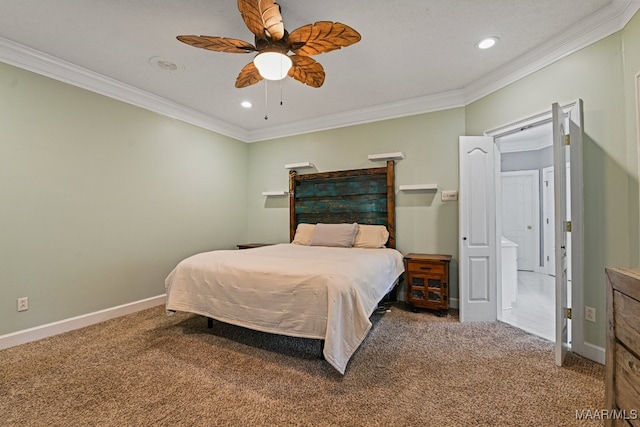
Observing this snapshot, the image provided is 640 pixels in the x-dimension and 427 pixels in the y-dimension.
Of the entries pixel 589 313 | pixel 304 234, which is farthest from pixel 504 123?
pixel 304 234

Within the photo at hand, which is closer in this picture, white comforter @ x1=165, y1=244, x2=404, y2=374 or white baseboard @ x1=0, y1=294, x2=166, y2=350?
white comforter @ x1=165, y1=244, x2=404, y2=374

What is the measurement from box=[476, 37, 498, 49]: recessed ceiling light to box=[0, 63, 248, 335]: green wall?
3.82 meters

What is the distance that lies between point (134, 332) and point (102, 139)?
7.10 feet

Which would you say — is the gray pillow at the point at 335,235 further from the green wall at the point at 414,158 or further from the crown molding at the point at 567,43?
the crown molding at the point at 567,43

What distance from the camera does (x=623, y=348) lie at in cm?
90

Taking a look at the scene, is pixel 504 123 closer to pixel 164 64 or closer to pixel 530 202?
pixel 164 64

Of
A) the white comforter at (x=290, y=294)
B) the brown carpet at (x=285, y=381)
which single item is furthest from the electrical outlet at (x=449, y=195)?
the brown carpet at (x=285, y=381)

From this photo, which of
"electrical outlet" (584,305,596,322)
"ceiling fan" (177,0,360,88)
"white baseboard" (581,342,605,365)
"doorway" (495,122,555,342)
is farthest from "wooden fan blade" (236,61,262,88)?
"doorway" (495,122,555,342)

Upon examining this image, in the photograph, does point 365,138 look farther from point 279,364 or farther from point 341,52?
point 279,364

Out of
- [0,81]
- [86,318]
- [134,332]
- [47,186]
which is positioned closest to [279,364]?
[134,332]

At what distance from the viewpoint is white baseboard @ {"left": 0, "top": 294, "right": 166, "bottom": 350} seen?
8.24 feet

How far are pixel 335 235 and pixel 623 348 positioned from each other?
122 inches

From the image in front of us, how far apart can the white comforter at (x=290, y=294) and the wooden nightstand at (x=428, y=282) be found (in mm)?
645

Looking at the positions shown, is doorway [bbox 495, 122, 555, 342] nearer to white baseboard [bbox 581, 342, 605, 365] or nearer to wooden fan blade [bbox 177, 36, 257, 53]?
white baseboard [bbox 581, 342, 605, 365]
